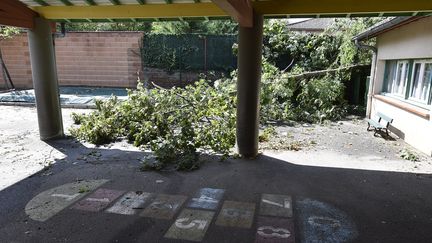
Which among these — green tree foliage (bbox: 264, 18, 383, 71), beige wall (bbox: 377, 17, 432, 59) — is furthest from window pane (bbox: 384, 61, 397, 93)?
green tree foliage (bbox: 264, 18, 383, 71)

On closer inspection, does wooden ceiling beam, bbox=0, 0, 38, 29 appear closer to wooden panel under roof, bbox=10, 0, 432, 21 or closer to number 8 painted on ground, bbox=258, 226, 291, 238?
wooden panel under roof, bbox=10, 0, 432, 21

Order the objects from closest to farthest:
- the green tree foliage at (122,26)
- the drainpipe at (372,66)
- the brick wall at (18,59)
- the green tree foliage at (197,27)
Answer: the drainpipe at (372,66) < the brick wall at (18,59) < the green tree foliage at (197,27) < the green tree foliage at (122,26)

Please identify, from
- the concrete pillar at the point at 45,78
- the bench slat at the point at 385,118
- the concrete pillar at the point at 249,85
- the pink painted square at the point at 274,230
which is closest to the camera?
the pink painted square at the point at 274,230

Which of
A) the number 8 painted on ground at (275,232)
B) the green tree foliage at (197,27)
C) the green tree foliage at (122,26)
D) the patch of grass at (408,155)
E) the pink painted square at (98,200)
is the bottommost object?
the pink painted square at (98,200)

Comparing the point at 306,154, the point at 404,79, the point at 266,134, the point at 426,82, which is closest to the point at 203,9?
the point at 266,134

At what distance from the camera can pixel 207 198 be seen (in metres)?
4.79

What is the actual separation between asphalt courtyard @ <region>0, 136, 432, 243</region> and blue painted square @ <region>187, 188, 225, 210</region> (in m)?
0.01

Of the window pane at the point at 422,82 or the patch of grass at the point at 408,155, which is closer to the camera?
the patch of grass at the point at 408,155

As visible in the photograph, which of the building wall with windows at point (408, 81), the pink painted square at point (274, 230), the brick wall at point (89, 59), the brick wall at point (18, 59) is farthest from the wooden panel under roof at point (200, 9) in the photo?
the brick wall at point (18, 59)

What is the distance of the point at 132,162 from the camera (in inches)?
255

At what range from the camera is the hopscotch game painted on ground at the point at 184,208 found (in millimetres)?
3887

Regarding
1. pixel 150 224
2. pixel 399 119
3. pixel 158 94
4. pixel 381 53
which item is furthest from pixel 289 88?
pixel 150 224

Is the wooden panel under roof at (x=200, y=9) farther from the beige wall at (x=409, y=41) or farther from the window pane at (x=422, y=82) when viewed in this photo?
the window pane at (x=422, y=82)

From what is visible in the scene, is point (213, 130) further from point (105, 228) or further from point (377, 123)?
point (377, 123)
